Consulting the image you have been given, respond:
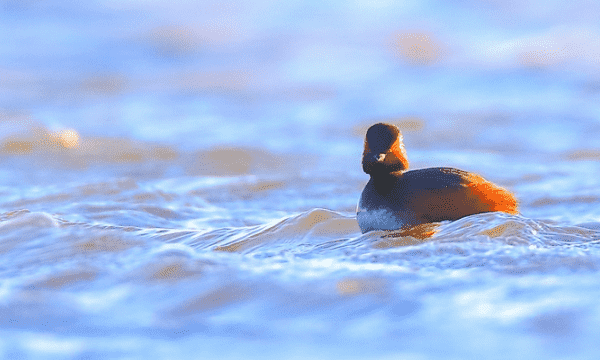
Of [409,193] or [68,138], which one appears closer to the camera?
[409,193]

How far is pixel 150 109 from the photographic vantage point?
14.8 meters

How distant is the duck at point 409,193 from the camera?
659 centimetres

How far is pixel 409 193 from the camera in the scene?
6707 millimetres

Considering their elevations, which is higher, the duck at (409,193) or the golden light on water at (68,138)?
the golden light on water at (68,138)

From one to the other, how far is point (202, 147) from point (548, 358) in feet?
29.8

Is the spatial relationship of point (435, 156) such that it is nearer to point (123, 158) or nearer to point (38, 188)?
point (123, 158)

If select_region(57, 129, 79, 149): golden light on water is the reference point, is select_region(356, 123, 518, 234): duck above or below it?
below

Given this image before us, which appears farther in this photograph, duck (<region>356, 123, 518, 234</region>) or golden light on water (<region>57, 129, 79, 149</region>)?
golden light on water (<region>57, 129, 79, 149</region>)

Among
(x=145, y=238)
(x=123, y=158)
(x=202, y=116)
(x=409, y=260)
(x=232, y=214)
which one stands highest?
(x=202, y=116)

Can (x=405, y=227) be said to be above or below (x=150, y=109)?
below

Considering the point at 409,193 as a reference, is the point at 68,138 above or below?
above

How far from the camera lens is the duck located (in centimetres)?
659

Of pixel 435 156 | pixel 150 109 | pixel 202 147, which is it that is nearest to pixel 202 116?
pixel 150 109

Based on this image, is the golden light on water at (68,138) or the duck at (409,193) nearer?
the duck at (409,193)
